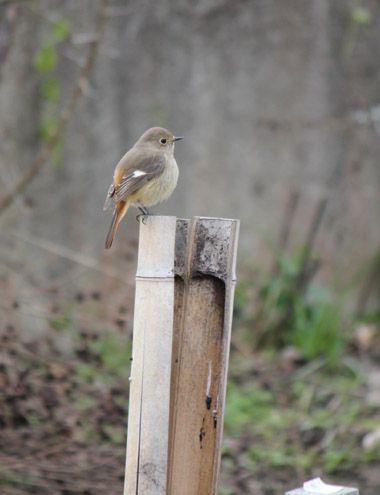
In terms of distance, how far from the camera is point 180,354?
123 inches

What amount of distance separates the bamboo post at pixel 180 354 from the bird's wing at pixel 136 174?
1.10 metres

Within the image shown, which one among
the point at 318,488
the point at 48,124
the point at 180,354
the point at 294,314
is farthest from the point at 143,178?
the point at 294,314

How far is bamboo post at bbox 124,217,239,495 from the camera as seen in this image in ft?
9.96

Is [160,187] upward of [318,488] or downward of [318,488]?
upward

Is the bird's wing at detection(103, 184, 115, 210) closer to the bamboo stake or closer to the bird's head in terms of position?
the bird's head

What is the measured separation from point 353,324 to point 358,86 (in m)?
1.88

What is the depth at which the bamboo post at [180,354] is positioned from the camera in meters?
3.04

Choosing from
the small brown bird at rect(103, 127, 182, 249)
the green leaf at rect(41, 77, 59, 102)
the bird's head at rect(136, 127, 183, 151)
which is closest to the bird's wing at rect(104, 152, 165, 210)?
the small brown bird at rect(103, 127, 182, 249)

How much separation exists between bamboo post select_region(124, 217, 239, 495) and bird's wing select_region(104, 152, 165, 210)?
110cm

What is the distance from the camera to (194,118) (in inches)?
307

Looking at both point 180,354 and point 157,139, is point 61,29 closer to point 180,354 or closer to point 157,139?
point 157,139

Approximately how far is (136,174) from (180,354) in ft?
4.12

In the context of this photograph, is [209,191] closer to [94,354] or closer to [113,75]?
[113,75]

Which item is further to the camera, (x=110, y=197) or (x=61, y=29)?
(x=61, y=29)
